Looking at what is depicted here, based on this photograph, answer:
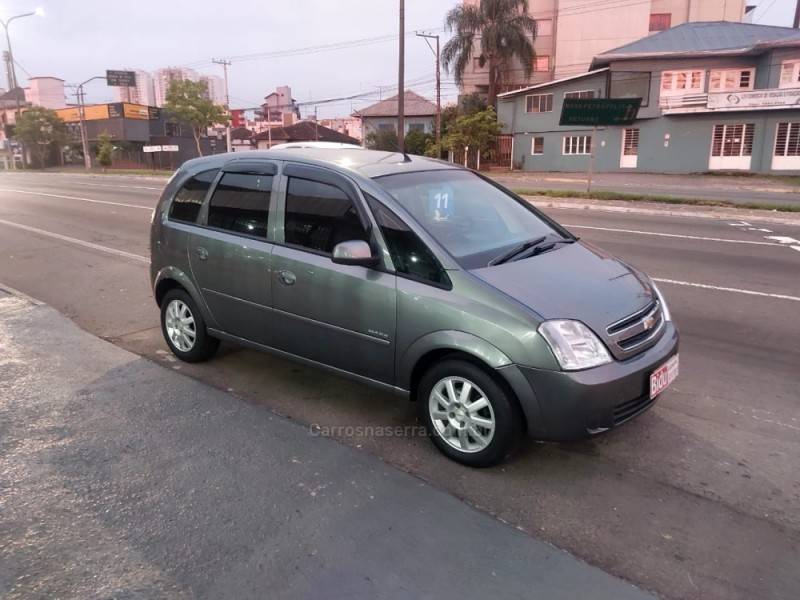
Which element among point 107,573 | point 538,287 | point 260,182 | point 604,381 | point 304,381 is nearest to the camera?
point 107,573

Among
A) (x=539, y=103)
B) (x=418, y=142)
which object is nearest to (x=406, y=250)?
(x=539, y=103)

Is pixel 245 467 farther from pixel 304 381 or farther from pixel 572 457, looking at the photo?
pixel 572 457

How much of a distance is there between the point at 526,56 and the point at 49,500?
5031 centimetres

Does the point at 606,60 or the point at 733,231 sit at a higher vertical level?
the point at 606,60

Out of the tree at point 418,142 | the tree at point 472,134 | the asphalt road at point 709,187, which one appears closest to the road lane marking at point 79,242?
the asphalt road at point 709,187

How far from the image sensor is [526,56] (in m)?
48.0

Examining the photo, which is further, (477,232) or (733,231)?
(733,231)

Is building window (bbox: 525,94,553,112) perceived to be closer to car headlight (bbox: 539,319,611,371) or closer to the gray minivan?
the gray minivan

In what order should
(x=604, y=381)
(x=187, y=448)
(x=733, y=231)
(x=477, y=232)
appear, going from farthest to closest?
1. (x=733, y=231)
2. (x=477, y=232)
3. (x=187, y=448)
4. (x=604, y=381)

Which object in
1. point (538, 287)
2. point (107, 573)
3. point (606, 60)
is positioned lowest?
point (107, 573)

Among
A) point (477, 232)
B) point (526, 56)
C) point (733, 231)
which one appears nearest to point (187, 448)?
point (477, 232)

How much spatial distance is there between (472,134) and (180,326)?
39.0 meters

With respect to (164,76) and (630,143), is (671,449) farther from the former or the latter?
(164,76)

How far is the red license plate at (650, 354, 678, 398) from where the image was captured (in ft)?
11.1
